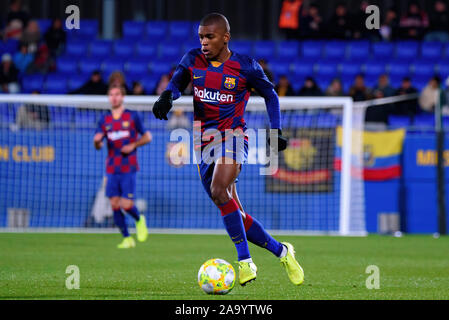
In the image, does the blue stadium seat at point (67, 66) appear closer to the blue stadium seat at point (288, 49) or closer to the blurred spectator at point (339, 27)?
the blue stadium seat at point (288, 49)

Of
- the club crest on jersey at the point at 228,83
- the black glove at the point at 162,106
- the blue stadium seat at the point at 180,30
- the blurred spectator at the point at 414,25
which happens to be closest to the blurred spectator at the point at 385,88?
the blurred spectator at the point at 414,25

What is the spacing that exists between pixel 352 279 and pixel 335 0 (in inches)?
663

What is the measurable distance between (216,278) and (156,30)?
15.3 metres

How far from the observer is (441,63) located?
63.2ft

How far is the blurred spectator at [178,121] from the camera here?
581 inches

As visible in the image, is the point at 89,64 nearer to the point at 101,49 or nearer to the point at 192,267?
the point at 101,49

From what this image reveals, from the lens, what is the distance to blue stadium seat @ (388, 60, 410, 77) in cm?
1898

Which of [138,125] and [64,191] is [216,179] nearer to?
[138,125]

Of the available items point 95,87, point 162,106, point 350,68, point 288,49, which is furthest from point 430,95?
point 162,106

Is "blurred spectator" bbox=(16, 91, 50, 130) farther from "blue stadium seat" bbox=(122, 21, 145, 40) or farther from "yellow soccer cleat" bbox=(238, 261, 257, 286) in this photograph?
"yellow soccer cleat" bbox=(238, 261, 257, 286)

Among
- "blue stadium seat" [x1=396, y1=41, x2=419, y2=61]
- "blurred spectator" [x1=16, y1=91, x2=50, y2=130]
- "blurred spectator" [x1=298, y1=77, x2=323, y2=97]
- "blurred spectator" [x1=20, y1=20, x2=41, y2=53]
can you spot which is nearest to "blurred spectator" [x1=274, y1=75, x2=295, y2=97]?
"blurred spectator" [x1=298, y1=77, x2=323, y2=97]

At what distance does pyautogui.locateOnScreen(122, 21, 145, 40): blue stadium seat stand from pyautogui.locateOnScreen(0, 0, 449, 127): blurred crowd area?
2 cm

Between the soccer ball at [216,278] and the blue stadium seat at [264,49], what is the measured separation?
13.9m
